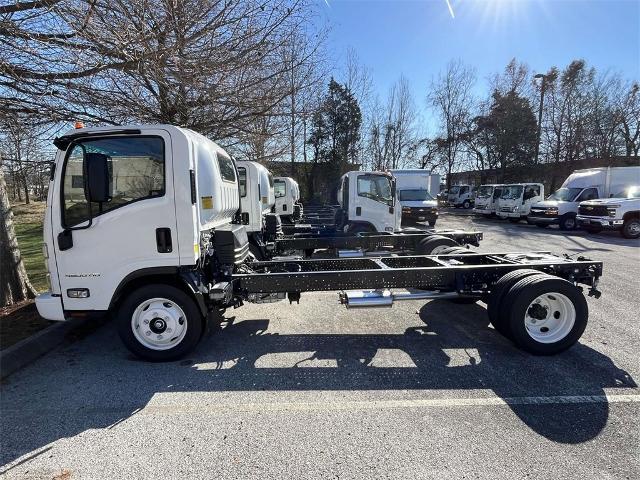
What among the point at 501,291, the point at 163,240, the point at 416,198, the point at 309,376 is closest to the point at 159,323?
the point at 163,240

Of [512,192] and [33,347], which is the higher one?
[512,192]

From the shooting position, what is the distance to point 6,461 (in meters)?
2.64

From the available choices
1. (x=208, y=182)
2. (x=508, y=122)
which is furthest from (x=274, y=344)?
(x=508, y=122)

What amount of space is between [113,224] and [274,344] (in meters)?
2.35

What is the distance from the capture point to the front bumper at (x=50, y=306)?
160 inches

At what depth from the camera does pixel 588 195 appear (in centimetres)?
1772

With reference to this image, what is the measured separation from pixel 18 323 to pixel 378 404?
5.02 m

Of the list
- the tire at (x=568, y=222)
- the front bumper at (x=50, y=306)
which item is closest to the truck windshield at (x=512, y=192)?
the tire at (x=568, y=222)

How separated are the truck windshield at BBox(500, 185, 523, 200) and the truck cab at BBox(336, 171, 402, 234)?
15296mm

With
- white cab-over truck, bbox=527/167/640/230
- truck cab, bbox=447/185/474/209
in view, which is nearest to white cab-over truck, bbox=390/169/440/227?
white cab-over truck, bbox=527/167/640/230

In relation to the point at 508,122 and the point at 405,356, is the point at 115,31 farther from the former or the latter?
the point at 508,122

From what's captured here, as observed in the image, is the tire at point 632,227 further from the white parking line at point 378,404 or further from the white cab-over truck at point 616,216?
the white parking line at point 378,404

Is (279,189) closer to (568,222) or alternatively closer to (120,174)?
(120,174)

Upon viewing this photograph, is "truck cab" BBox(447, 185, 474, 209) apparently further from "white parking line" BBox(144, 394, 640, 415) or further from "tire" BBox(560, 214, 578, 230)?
"white parking line" BBox(144, 394, 640, 415)
